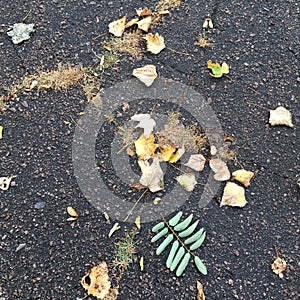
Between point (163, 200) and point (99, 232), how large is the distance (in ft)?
1.04

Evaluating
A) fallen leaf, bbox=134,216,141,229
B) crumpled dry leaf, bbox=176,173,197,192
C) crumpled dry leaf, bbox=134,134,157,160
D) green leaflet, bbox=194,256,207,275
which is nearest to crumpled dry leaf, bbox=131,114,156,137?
crumpled dry leaf, bbox=134,134,157,160

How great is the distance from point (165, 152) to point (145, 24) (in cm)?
84

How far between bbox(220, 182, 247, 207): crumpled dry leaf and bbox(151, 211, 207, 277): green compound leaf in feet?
0.56

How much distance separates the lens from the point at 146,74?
2422mm

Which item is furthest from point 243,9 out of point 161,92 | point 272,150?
point 272,150

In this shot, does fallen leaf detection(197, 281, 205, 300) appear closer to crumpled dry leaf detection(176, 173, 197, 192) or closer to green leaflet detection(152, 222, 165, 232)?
green leaflet detection(152, 222, 165, 232)

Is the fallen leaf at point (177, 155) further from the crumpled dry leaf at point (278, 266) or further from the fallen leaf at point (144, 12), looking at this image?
the fallen leaf at point (144, 12)

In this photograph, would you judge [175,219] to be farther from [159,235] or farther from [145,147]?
[145,147]

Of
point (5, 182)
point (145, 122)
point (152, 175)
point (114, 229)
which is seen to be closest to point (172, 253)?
point (114, 229)

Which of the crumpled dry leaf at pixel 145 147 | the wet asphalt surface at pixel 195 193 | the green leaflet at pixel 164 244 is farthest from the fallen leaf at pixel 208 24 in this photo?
the green leaflet at pixel 164 244

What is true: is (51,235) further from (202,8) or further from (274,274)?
(202,8)

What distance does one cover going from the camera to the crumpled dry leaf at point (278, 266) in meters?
1.93

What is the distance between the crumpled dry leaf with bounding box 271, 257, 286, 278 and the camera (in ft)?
6.34

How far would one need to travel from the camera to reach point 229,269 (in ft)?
6.35
